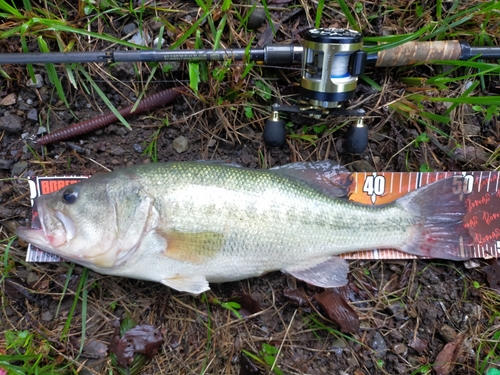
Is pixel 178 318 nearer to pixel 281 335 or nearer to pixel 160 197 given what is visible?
pixel 281 335

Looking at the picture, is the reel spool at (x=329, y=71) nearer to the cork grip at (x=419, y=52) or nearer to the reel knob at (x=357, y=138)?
the reel knob at (x=357, y=138)

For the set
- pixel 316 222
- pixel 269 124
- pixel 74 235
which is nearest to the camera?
pixel 74 235

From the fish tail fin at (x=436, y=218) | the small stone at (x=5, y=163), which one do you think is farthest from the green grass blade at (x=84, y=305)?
the fish tail fin at (x=436, y=218)

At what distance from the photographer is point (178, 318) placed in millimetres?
2812

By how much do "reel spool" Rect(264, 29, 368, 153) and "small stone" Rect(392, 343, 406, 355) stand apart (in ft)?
5.27

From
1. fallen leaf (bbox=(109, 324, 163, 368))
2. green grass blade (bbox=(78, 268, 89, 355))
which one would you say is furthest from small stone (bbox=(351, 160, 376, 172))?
green grass blade (bbox=(78, 268, 89, 355))

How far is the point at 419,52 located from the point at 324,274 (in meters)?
1.83

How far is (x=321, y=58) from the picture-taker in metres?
2.52

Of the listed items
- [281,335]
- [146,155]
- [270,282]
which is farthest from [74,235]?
[281,335]

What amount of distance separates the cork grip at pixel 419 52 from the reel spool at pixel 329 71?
1.09 ft

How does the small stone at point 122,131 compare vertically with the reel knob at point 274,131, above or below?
below

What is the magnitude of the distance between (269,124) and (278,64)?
0.45 meters

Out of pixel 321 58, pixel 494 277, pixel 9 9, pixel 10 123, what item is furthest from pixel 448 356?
pixel 9 9

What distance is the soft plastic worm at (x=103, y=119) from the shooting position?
2.85 meters
